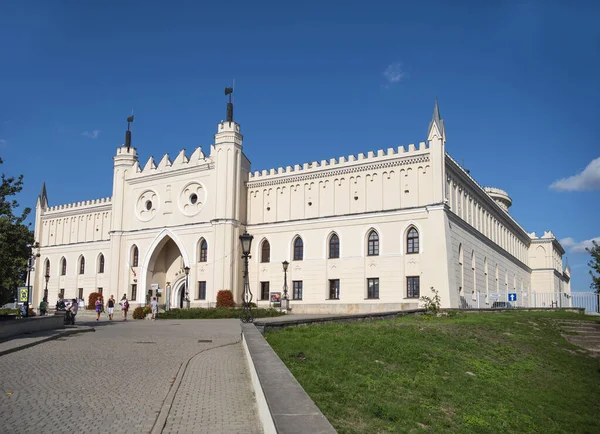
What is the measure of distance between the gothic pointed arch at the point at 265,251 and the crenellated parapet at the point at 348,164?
4.72 meters

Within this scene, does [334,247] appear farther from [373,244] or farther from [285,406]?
[285,406]

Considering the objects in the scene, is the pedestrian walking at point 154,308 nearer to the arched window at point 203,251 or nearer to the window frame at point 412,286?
the arched window at point 203,251

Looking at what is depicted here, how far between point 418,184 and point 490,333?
1815 cm

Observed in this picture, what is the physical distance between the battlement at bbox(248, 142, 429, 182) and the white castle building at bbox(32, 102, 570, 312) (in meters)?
A: 0.08

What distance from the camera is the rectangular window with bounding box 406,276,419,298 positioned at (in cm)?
3606

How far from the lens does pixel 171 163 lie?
48.2 metres

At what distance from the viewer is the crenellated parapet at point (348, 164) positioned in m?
37.3

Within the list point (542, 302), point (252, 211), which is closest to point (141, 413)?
point (252, 211)

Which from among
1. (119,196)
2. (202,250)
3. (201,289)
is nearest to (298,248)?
(202,250)

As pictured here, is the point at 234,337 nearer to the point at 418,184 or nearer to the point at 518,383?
the point at 518,383

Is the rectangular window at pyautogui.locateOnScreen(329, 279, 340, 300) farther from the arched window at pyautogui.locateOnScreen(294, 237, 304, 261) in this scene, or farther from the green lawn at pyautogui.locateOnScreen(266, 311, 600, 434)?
the green lawn at pyautogui.locateOnScreen(266, 311, 600, 434)

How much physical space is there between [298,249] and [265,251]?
118 inches

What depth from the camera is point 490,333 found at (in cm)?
2005

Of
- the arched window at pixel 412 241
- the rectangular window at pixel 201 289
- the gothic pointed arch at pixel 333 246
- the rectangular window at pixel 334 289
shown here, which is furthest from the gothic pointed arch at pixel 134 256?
the arched window at pixel 412 241
